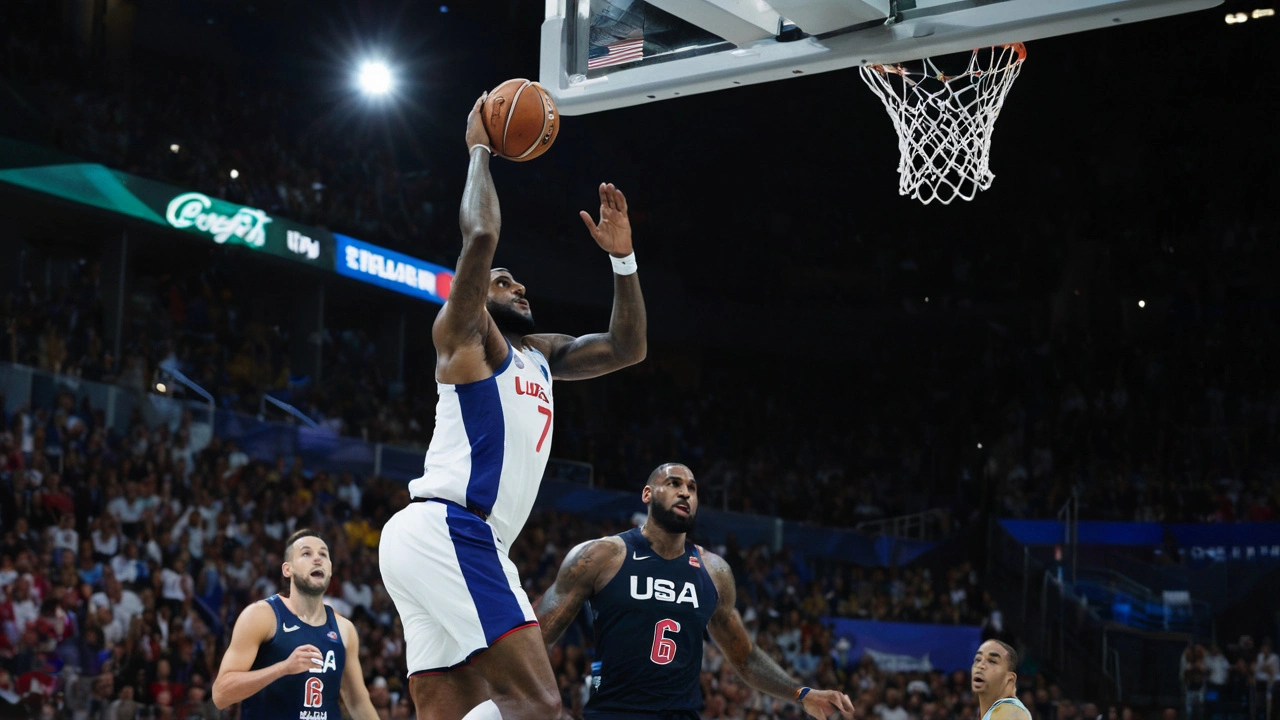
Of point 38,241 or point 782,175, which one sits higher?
point 782,175

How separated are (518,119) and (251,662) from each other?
2.72 meters

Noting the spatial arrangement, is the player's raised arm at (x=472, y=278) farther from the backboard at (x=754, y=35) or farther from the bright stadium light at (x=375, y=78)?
the bright stadium light at (x=375, y=78)

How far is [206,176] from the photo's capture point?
16078mm

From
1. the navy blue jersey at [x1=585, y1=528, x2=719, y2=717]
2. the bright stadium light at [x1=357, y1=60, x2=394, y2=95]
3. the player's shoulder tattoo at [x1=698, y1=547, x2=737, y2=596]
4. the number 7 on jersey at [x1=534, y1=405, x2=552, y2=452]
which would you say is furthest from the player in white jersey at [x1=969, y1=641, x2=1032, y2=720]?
the bright stadium light at [x1=357, y1=60, x2=394, y2=95]

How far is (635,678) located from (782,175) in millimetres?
18242

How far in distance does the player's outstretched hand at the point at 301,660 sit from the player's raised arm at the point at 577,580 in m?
0.93

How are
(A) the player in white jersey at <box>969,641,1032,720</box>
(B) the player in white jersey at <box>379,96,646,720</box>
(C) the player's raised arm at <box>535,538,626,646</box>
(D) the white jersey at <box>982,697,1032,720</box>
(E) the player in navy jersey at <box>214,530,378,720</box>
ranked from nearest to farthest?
(B) the player in white jersey at <box>379,96,646,720</box>, (C) the player's raised arm at <box>535,538,626,646</box>, (E) the player in navy jersey at <box>214,530,378,720</box>, (D) the white jersey at <box>982,697,1032,720</box>, (A) the player in white jersey at <box>969,641,1032,720</box>

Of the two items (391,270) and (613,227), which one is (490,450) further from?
(391,270)

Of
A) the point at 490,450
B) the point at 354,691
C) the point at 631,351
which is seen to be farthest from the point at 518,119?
the point at 354,691

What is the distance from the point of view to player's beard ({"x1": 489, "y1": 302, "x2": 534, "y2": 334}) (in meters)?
4.21

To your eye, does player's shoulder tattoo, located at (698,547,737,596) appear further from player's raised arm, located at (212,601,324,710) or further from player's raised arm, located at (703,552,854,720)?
player's raised arm, located at (212,601,324,710)

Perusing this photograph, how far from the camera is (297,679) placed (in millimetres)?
5418

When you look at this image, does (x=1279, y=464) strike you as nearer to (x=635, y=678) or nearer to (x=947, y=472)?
(x=947, y=472)

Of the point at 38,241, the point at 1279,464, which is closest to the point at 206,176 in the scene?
the point at 38,241
